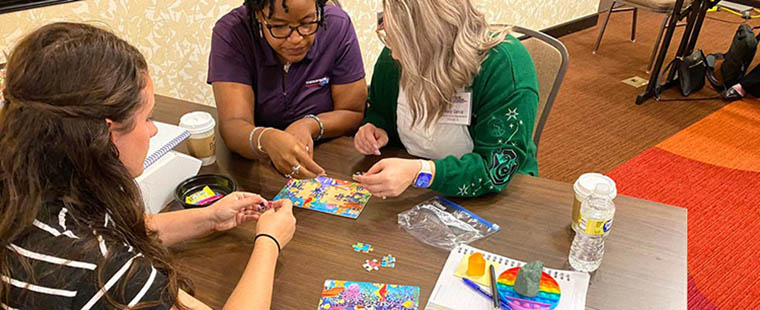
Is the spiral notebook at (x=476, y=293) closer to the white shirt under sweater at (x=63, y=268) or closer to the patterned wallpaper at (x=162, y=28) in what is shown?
the white shirt under sweater at (x=63, y=268)

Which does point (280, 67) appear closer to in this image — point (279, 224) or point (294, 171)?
point (294, 171)

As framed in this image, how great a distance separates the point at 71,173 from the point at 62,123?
8 centimetres

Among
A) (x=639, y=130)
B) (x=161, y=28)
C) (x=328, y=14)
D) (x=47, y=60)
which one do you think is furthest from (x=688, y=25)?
(x=47, y=60)

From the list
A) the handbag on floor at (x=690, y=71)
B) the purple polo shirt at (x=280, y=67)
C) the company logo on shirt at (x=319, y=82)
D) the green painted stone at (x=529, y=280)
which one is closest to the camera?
the green painted stone at (x=529, y=280)

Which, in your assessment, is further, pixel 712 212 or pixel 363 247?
pixel 712 212

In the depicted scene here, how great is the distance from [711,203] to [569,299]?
7.02ft

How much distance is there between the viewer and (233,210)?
124 cm

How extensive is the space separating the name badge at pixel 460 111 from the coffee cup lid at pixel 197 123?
629mm

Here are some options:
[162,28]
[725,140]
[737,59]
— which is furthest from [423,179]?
[737,59]

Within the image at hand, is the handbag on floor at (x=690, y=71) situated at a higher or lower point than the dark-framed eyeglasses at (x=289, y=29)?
lower

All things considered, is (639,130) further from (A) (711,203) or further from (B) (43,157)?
(B) (43,157)

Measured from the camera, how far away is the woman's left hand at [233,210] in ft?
4.05

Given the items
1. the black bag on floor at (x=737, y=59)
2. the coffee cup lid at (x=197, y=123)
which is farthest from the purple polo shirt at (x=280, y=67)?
the black bag on floor at (x=737, y=59)

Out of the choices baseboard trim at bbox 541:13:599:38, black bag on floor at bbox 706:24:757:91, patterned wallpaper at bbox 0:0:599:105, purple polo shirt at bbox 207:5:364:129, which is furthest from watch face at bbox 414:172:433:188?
baseboard trim at bbox 541:13:599:38
